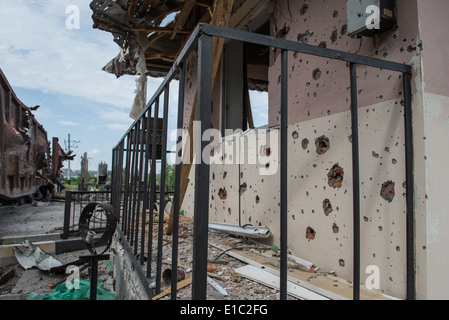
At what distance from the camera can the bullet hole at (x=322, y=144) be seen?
6.46 ft

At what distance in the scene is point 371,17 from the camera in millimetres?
1533

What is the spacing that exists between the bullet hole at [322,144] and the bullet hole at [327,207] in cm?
36

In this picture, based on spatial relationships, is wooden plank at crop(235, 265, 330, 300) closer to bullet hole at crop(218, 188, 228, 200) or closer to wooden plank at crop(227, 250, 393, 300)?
wooden plank at crop(227, 250, 393, 300)

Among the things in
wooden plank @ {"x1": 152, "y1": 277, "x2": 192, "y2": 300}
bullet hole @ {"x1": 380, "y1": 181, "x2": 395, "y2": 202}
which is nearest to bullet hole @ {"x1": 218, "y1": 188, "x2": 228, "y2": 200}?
wooden plank @ {"x1": 152, "y1": 277, "x2": 192, "y2": 300}

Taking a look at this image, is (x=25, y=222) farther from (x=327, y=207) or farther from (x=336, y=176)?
(x=336, y=176)

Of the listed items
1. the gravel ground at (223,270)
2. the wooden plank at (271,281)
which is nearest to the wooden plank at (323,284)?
the wooden plank at (271,281)

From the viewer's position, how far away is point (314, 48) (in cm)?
114

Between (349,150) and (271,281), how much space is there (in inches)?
39.0

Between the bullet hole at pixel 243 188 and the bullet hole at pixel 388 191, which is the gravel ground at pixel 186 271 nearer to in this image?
the bullet hole at pixel 243 188

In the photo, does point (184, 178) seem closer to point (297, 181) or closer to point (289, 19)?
point (297, 181)

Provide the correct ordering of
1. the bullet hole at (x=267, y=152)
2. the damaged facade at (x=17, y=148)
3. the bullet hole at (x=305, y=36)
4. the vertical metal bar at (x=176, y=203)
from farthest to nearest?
the damaged facade at (x=17, y=148), the bullet hole at (x=267, y=152), the bullet hole at (x=305, y=36), the vertical metal bar at (x=176, y=203)

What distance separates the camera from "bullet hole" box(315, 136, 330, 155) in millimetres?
1970

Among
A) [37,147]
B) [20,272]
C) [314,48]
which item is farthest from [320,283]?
[37,147]
